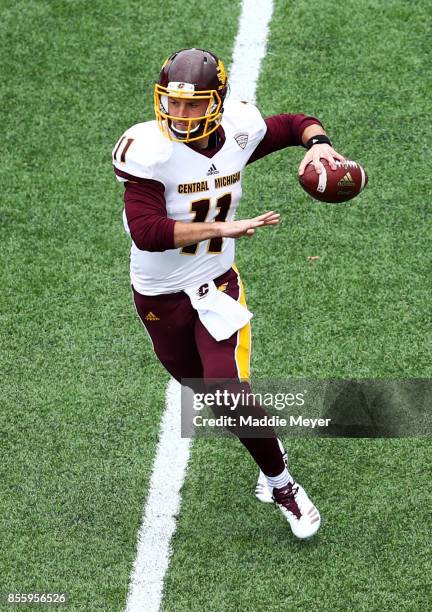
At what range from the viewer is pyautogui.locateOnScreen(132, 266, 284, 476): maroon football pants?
460 cm

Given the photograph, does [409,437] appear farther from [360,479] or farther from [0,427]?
[0,427]

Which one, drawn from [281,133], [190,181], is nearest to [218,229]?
[190,181]

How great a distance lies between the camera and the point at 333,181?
4527mm

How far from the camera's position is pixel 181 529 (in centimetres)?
493

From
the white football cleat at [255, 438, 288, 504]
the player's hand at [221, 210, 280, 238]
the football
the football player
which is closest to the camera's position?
the player's hand at [221, 210, 280, 238]

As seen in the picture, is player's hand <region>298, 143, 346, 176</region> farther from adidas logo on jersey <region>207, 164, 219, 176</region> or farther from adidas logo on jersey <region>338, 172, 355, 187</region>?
adidas logo on jersey <region>207, 164, 219, 176</region>

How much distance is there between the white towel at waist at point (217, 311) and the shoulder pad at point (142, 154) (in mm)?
582

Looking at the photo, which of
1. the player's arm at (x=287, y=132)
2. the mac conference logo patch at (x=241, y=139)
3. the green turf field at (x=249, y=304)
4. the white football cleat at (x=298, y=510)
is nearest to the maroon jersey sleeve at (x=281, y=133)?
the player's arm at (x=287, y=132)

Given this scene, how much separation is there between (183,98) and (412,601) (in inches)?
88.0

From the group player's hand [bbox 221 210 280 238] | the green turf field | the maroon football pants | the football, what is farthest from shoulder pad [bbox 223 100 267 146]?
the green turf field

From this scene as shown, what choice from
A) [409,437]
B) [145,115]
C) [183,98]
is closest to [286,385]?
[409,437]

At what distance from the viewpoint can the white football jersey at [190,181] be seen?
14.4 feet

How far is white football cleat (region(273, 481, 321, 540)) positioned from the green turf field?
94mm

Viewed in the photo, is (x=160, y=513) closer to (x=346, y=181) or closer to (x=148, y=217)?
(x=148, y=217)
